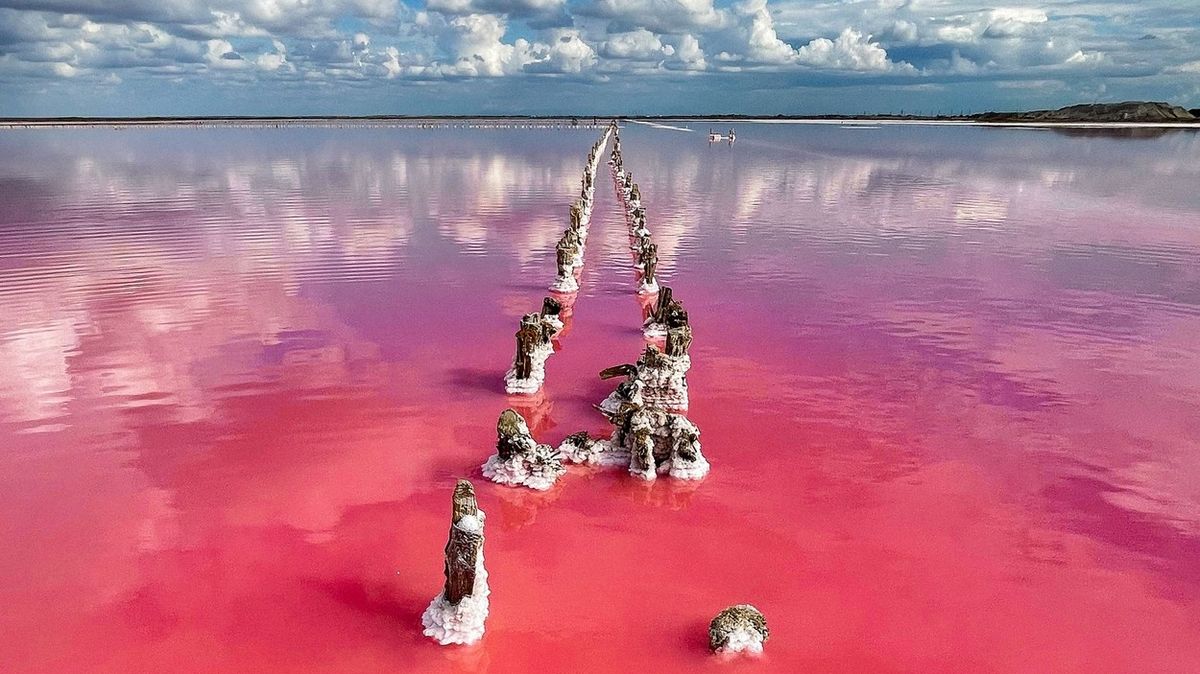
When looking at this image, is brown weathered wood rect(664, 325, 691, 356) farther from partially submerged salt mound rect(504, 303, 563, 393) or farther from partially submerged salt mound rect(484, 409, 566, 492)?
partially submerged salt mound rect(484, 409, 566, 492)

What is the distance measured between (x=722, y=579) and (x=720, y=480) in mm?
2388

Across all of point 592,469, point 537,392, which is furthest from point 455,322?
point 592,469

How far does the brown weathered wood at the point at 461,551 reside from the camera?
25.9 ft

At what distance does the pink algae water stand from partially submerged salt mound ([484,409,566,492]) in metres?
0.25

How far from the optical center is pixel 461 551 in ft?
25.9

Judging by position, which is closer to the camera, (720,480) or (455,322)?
(720,480)

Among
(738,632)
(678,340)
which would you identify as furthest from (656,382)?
(738,632)

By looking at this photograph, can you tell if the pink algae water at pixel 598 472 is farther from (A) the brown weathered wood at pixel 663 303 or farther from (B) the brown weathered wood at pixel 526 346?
(A) the brown weathered wood at pixel 663 303

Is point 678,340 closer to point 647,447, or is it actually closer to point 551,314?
point 647,447

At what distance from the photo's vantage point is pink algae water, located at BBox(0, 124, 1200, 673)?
A: 8359mm

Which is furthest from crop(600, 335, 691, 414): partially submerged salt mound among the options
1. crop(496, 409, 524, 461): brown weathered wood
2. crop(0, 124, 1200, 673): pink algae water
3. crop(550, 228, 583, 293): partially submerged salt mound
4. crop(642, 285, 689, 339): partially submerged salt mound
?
crop(550, 228, 583, 293): partially submerged salt mound

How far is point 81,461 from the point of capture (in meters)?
11.8

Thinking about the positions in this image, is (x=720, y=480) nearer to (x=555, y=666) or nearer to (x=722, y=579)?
(x=722, y=579)

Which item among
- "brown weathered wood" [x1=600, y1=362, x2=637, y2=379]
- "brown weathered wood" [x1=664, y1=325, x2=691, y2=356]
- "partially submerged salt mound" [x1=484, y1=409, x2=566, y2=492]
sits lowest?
"partially submerged salt mound" [x1=484, y1=409, x2=566, y2=492]
